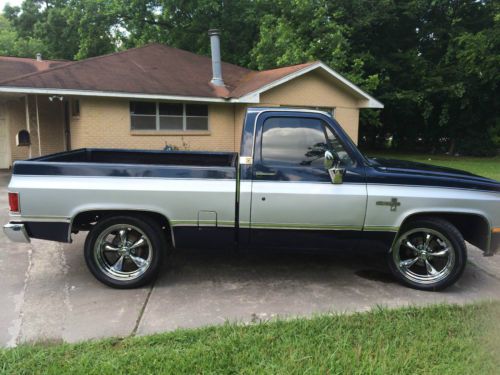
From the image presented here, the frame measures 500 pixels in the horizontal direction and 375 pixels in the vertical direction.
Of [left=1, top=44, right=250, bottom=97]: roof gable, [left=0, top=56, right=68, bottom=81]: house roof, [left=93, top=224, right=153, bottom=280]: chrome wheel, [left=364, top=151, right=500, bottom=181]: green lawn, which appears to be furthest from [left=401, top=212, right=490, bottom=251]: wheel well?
[left=0, top=56, right=68, bottom=81]: house roof

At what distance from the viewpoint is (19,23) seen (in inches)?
1222

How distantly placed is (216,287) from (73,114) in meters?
12.2

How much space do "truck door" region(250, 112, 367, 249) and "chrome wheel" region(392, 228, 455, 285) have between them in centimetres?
60

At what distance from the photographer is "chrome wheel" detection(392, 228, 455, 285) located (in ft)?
15.0


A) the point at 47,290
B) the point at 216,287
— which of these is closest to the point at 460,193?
the point at 216,287

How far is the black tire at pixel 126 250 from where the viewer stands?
4480 mm

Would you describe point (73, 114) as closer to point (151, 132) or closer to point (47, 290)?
point (151, 132)

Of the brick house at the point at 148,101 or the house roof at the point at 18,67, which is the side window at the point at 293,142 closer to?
the brick house at the point at 148,101

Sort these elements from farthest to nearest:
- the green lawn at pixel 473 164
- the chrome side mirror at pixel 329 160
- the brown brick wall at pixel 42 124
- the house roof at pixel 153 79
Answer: the green lawn at pixel 473 164 < the brown brick wall at pixel 42 124 < the house roof at pixel 153 79 < the chrome side mirror at pixel 329 160

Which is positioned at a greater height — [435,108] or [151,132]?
[435,108]

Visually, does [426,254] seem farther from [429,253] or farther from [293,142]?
[293,142]

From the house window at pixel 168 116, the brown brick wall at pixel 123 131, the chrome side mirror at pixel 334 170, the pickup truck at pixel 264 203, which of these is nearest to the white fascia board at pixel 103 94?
the brown brick wall at pixel 123 131

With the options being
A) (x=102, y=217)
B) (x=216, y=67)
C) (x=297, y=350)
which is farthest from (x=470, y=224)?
(x=216, y=67)

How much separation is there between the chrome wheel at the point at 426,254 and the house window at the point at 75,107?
12.4 meters
